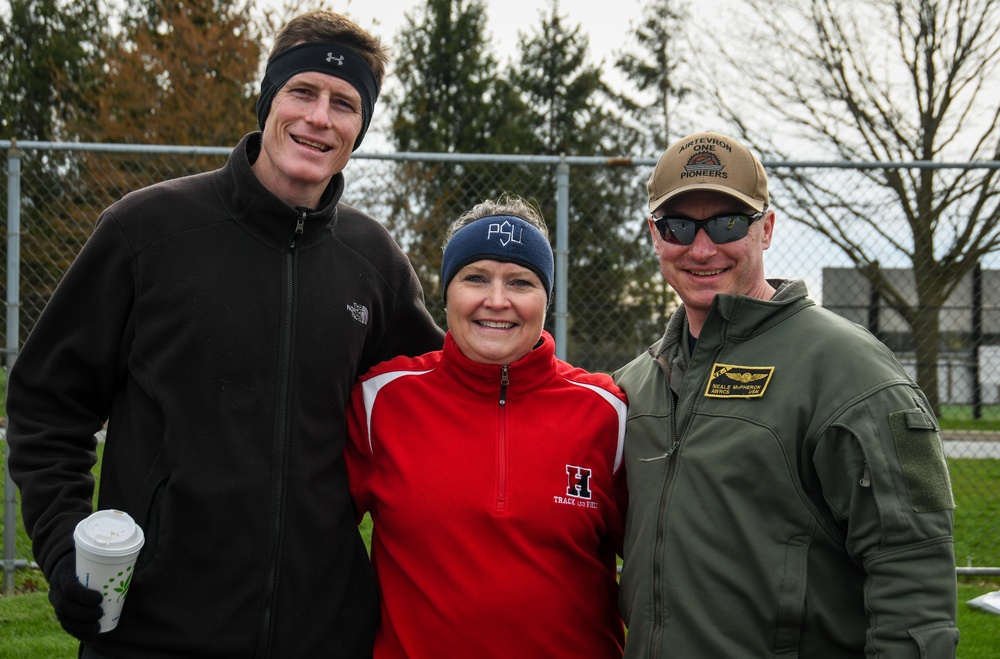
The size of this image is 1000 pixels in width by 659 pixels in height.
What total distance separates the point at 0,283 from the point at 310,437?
7019 millimetres

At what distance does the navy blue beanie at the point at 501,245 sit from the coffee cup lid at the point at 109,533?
45.7 inches

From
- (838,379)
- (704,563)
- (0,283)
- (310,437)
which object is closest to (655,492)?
(704,563)

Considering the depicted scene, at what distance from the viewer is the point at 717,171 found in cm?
239

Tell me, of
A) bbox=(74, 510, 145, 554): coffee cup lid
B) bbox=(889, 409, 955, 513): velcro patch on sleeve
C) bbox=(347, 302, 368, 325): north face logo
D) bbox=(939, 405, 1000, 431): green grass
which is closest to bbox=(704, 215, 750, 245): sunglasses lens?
bbox=(889, 409, 955, 513): velcro patch on sleeve

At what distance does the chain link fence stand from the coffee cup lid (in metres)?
3.19

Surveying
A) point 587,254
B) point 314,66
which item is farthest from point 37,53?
point 314,66

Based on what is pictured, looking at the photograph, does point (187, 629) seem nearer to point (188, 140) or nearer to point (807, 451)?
point (807, 451)

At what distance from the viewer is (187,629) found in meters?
2.19

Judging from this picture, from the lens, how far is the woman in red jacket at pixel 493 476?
235 cm

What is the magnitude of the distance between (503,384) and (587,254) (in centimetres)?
538

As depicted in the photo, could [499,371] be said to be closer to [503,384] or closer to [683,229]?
[503,384]

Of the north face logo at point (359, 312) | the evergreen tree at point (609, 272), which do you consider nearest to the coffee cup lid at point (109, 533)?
the north face logo at point (359, 312)

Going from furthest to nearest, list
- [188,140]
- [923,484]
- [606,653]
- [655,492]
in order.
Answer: [188,140]
[606,653]
[655,492]
[923,484]

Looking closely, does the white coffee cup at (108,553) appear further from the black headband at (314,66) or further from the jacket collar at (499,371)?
the black headband at (314,66)
